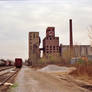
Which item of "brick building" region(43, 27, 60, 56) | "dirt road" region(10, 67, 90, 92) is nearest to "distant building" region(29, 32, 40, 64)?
"brick building" region(43, 27, 60, 56)

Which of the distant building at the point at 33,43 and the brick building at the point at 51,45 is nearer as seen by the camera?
the brick building at the point at 51,45

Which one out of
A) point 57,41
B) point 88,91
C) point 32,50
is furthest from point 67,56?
point 88,91

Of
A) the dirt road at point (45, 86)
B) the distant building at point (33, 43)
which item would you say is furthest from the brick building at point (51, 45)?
the dirt road at point (45, 86)

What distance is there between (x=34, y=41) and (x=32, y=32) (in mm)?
8875

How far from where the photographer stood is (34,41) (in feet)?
446

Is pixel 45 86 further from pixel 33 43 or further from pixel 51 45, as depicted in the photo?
pixel 33 43

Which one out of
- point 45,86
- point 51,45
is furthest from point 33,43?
point 45,86

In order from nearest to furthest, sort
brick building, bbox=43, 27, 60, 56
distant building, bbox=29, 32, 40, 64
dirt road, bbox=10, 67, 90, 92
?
dirt road, bbox=10, 67, 90, 92 → brick building, bbox=43, 27, 60, 56 → distant building, bbox=29, 32, 40, 64

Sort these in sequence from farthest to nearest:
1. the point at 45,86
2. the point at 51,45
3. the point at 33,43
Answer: the point at 33,43
the point at 51,45
the point at 45,86

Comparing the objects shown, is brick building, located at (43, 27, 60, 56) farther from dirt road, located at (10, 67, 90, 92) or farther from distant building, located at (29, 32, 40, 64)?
dirt road, located at (10, 67, 90, 92)

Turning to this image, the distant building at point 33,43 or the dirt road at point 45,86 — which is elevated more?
the distant building at point 33,43

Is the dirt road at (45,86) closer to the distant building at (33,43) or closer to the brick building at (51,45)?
the brick building at (51,45)

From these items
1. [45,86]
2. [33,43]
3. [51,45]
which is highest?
[33,43]

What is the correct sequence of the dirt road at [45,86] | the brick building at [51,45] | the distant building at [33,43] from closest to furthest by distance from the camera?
the dirt road at [45,86]
the brick building at [51,45]
the distant building at [33,43]
